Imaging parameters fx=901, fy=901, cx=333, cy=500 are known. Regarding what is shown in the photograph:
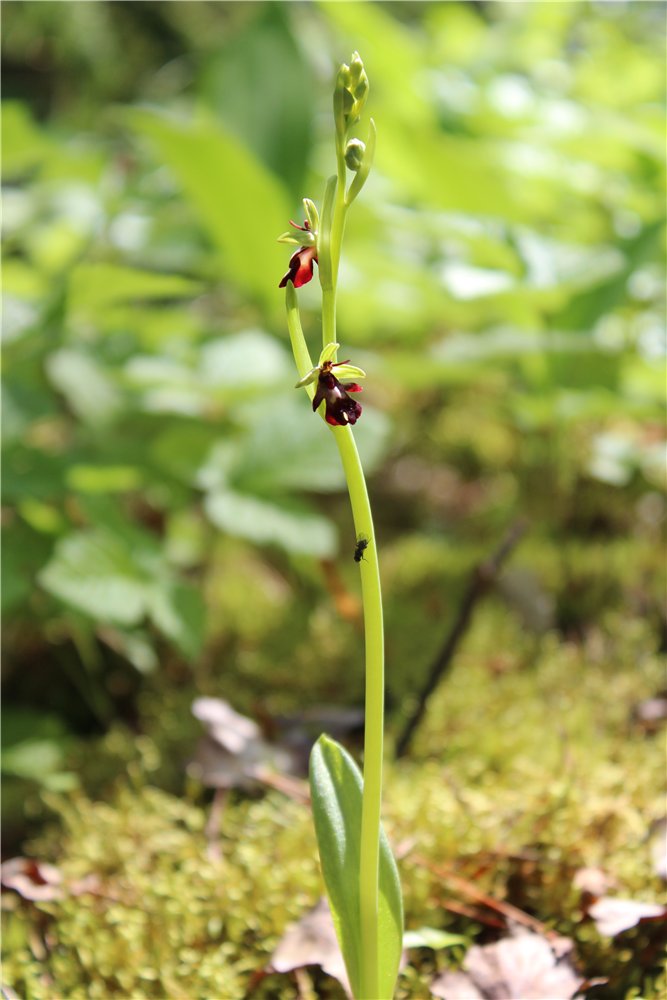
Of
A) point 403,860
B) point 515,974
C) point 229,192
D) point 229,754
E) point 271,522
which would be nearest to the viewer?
point 515,974

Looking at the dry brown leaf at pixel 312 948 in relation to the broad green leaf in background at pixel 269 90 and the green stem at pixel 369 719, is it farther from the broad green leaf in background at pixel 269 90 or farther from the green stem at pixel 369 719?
the broad green leaf in background at pixel 269 90

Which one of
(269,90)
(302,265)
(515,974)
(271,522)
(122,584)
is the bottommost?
(515,974)

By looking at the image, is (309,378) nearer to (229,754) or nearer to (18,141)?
(229,754)

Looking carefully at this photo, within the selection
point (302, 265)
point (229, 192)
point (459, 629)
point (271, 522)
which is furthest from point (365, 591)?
point (229, 192)

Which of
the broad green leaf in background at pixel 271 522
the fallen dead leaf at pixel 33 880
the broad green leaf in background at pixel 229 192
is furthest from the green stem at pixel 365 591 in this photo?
the broad green leaf in background at pixel 229 192

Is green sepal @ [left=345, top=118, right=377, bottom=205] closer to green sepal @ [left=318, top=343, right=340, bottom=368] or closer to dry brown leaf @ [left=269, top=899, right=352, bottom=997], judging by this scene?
green sepal @ [left=318, top=343, right=340, bottom=368]

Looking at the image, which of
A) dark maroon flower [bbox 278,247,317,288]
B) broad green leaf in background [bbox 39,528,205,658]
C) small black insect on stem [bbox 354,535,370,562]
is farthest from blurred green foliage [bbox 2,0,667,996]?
dark maroon flower [bbox 278,247,317,288]
